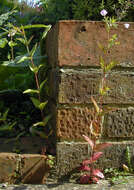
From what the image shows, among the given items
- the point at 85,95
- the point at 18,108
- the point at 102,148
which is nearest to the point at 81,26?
the point at 85,95

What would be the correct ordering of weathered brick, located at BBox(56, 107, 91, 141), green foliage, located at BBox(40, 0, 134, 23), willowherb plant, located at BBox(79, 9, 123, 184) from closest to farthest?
willowherb plant, located at BBox(79, 9, 123, 184) < weathered brick, located at BBox(56, 107, 91, 141) < green foliage, located at BBox(40, 0, 134, 23)

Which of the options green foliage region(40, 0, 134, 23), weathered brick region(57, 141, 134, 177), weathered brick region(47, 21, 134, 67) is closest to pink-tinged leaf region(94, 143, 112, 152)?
weathered brick region(57, 141, 134, 177)

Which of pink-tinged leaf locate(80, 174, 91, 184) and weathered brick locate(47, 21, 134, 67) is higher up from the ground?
weathered brick locate(47, 21, 134, 67)

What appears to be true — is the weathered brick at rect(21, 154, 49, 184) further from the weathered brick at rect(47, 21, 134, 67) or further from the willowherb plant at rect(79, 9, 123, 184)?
the weathered brick at rect(47, 21, 134, 67)

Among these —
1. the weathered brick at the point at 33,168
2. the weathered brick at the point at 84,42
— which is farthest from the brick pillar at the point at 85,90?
the weathered brick at the point at 33,168

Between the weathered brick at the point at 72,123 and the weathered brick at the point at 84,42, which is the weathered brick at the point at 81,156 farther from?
the weathered brick at the point at 84,42

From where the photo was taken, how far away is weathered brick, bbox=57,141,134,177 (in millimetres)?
1740

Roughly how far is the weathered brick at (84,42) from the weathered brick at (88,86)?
7 centimetres

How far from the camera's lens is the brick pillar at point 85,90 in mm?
1678

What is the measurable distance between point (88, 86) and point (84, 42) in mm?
269

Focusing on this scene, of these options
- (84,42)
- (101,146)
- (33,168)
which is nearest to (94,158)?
(101,146)

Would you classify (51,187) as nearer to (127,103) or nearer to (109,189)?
(109,189)

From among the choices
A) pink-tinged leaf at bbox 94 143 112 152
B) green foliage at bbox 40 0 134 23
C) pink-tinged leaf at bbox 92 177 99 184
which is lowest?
pink-tinged leaf at bbox 92 177 99 184

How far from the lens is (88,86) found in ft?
5.62
